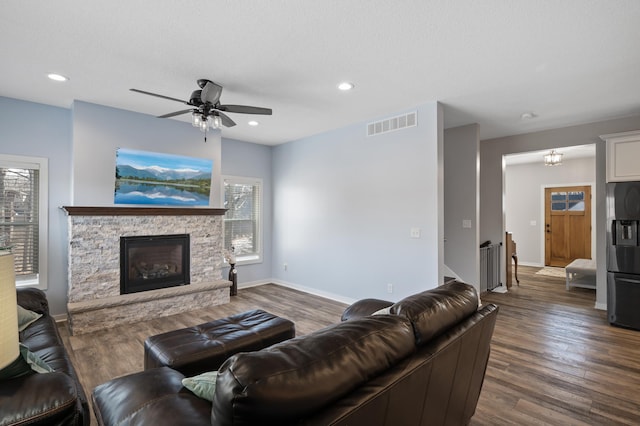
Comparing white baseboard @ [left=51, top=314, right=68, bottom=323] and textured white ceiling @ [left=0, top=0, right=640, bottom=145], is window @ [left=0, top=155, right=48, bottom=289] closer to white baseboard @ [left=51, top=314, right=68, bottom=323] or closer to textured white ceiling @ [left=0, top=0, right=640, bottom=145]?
white baseboard @ [left=51, top=314, right=68, bottom=323]

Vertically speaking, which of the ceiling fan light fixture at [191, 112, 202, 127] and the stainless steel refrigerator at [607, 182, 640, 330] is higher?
the ceiling fan light fixture at [191, 112, 202, 127]

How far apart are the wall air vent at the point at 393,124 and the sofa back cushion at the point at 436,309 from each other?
2.83m

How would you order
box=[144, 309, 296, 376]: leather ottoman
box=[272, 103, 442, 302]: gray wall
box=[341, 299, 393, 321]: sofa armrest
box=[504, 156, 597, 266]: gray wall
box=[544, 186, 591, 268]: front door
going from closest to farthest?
box=[144, 309, 296, 376]: leather ottoman < box=[341, 299, 393, 321]: sofa armrest < box=[272, 103, 442, 302]: gray wall < box=[544, 186, 591, 268]: front door < box=[504, 156, 597, 266]: gray wall

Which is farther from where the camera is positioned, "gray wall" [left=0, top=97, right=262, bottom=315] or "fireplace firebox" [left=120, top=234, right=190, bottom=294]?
"fireplace firebox" [left=120, top=234, right=190, bottom=294]

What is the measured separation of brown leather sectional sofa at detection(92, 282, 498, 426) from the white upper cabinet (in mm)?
3562

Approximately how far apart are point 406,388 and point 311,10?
2.24 meters

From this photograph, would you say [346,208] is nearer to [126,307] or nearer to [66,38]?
[126,307]

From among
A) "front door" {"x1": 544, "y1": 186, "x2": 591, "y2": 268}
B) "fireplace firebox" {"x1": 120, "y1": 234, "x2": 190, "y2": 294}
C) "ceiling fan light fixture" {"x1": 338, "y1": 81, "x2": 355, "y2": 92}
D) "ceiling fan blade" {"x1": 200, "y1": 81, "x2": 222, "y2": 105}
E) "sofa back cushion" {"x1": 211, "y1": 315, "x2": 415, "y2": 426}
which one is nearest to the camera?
"sofa back cushion" {"x1": 211, "y1": 315, "x2": 415, "y2": 426}

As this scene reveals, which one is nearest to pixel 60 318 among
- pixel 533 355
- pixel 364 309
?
pixel 364 309

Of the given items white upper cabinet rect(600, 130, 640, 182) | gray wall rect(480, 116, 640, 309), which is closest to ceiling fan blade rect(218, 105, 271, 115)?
white upper cabinet rect(600, 130, 640, 182)

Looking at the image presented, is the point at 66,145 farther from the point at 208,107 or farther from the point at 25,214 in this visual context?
the point at 208,107

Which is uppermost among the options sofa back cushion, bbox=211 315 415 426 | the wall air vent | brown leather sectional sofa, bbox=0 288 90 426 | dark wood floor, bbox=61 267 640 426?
the wall air vent

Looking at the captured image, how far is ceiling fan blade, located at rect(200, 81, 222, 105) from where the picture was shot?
2947 mm

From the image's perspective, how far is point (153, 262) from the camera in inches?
175
